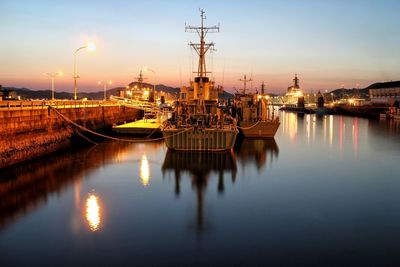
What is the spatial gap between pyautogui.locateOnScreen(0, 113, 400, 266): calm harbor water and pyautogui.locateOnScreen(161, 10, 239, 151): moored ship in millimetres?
1309

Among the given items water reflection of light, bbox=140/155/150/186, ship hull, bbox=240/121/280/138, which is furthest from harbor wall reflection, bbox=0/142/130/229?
ship hull, bbox=240/121/280/138

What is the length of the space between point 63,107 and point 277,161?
20338mm

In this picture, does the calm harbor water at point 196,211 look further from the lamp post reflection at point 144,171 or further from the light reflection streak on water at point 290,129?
the light reflection streak on water at point 290,129

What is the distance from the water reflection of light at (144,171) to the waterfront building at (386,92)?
106664 millimetres

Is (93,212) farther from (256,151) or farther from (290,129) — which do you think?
(290,129)

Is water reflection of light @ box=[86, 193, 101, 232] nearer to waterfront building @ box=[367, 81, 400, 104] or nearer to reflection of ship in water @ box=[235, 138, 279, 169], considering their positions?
reflection of ship in water @ box=[235, 138, 279, 169]

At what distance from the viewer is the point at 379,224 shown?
1670 centimetres

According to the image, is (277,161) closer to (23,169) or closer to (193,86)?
(193,86)

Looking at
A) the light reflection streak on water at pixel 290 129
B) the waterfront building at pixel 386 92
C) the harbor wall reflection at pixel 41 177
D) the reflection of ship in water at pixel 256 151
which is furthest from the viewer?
the waterfront building at pixel 386 92

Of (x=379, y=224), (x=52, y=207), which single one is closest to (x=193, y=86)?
(x=52, y=207)

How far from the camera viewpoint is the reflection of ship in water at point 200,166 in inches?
927

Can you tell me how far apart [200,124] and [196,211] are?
1453 cm

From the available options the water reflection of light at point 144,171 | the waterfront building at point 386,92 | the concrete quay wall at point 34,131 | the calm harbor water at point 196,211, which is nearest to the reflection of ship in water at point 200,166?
the calm harbor water at point 196,211

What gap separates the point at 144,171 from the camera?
89.2 ft
